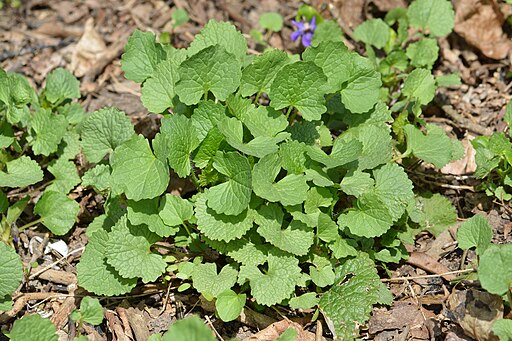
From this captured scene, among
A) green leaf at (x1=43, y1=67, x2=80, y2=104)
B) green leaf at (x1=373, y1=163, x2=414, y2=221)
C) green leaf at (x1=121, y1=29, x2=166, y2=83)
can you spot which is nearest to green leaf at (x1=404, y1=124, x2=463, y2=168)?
green leaf at (x1=373, y1=163, x2=414, y2=221)

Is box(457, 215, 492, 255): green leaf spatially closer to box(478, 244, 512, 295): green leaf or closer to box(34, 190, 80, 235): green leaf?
box(478, 244, 512, 295): green leaf

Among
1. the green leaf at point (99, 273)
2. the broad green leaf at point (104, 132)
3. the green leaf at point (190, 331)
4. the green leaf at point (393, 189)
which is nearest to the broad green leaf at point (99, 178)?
the broad green leaf at point (104, 132)

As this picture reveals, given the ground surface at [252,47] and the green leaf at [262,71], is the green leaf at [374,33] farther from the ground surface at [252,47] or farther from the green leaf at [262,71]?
the green leaf at [262,71]

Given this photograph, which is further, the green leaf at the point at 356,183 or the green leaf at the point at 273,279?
the green leaf at the point at 356,183

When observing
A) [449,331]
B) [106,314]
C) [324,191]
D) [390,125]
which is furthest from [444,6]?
[106,314]

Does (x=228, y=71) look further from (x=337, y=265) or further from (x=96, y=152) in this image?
(x=337, y=265)

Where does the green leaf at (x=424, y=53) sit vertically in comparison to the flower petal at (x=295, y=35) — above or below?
above
